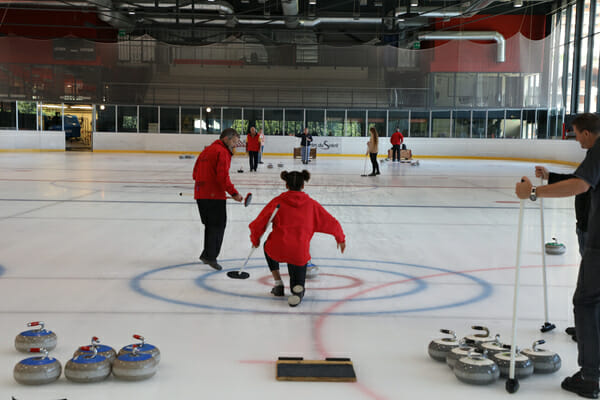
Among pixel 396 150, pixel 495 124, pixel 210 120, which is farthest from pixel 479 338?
pixel 210 120

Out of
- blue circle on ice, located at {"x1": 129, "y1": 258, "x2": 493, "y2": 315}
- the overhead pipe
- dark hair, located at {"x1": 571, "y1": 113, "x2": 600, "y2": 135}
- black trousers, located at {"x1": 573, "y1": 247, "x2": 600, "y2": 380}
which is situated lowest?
blue circle on ice, located at {"x1": 129, "y1": 258, "x2": 493, "y2": 315}

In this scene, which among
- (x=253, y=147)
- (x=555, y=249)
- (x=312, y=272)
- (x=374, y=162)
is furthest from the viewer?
(x=253, y=147)

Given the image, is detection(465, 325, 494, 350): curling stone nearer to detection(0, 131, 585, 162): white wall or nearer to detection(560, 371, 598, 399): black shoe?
detection(560, 371, 598, 399): black shoe

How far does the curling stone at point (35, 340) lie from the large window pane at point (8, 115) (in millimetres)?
33378

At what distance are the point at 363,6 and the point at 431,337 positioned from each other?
→ 1439 inches

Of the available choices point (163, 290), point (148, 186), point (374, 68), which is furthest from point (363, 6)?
point (163, 290)

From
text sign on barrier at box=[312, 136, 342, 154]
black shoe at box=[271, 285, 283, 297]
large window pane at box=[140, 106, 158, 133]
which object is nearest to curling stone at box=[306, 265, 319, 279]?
black shoe at box=[271, 285, 283, 297]

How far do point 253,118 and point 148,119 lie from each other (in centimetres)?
571

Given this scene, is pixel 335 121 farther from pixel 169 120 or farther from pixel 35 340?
pixel 35 340

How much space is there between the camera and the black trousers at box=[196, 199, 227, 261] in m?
6.31

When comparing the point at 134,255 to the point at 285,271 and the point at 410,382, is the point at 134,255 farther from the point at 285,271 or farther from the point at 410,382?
the point at 410,382

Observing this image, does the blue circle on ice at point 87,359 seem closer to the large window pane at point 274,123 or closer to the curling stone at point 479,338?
the curling stone at point 479,338

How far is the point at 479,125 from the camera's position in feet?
118

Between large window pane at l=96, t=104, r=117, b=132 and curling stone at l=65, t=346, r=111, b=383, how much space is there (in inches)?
1353
